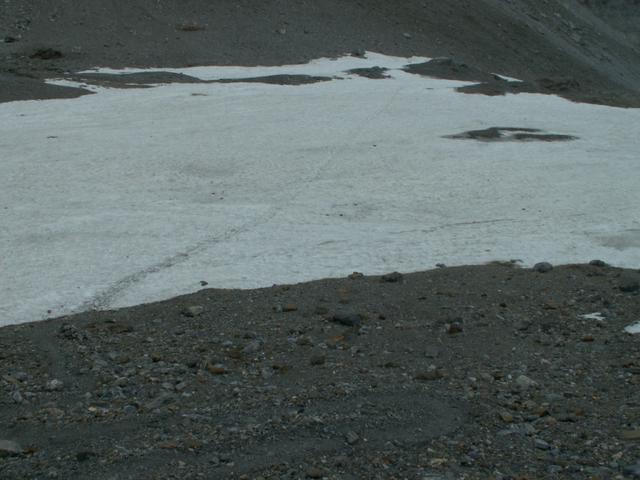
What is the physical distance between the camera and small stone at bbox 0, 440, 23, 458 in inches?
232

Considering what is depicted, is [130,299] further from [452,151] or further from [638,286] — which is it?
[452,151]

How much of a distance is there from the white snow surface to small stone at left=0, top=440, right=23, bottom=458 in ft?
9.50

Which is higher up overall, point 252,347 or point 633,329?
point 252,347

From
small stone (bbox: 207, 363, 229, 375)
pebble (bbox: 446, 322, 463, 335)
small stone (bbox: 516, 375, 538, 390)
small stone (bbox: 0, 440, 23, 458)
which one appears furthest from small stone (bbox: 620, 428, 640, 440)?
small stone (bbox: 0, 440, 23, 458)

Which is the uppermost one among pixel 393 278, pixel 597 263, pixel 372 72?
pixel 372 72

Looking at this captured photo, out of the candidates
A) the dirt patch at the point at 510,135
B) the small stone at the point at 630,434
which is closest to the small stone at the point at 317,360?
the small stone at the point at 630,434

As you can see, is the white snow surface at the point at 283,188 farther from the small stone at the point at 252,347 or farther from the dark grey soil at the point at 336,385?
the small stone at the point at 252,347

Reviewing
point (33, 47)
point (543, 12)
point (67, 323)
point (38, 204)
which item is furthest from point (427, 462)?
point (543, 12)

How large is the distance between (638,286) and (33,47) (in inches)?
877

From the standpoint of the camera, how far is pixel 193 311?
8.63 meters

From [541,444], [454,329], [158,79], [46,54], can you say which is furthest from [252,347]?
[46,54]

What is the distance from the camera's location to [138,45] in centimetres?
2917

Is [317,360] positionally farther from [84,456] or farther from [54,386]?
[84,456]

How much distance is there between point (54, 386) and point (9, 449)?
3.52ft
